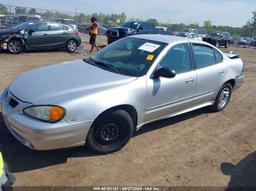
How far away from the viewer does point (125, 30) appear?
18547 mm

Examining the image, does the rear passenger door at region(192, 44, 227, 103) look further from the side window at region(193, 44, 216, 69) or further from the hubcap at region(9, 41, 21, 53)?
the hubcap at region(9, 41, 21, 53)

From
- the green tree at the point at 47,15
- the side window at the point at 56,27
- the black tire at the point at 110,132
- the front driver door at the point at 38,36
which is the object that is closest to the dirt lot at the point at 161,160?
the black tire at the point at 110,132

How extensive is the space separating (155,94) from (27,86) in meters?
1.83

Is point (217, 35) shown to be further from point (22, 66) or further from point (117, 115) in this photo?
point (117, 115)

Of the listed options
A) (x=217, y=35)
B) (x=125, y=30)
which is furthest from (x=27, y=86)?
(x=217, y=35)

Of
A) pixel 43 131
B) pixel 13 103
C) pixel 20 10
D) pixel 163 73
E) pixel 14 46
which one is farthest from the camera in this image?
pixel 20 10

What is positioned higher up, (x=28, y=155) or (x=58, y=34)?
(x=58, y=34)

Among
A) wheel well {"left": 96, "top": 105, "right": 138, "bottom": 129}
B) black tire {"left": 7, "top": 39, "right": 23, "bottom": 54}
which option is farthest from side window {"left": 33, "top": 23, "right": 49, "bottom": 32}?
wheel well {"left": 96, "top": 105, "right": 138, "bottom": 129}

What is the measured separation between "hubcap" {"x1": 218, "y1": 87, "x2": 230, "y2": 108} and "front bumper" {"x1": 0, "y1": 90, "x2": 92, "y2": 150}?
3.35 meters

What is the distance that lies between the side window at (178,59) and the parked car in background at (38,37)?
944 cm

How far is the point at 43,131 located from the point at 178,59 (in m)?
2.57

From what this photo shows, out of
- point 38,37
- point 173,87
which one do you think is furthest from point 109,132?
point 38,37

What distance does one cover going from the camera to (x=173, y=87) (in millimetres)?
4586

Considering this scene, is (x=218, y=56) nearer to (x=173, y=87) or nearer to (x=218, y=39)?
(x=173, y=87)
